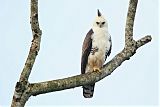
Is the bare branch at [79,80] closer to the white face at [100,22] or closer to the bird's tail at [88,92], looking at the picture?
the bird's tail at [88,92]

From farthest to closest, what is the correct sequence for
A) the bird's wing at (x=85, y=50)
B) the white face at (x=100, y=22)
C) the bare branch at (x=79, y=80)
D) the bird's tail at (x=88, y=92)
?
the white face at (x=100, y=22)
the bird's wing at (x=85, y=50)
the bird's tail at (x=88, y=92)
the bare branch at (x=79, y=80)

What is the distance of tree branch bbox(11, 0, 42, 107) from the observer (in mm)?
4098

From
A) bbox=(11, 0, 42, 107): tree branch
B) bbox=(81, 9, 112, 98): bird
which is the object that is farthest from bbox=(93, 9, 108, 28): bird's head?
bbox=(11, 0, 42, 107): tree branch

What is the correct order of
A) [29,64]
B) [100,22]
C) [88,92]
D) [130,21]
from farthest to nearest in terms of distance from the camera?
1. [100,22]
2. [88,92]
3. [130,21]
4. [29,64]

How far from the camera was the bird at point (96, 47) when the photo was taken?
7.75m

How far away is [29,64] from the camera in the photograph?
423cm

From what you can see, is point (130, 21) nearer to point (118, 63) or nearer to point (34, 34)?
point (118, 63)

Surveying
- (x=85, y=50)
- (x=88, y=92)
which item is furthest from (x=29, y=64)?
(x=85, y=50)

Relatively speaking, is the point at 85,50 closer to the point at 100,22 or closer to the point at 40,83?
Result: the point at 100,22

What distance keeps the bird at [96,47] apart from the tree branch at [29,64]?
334 centimetres

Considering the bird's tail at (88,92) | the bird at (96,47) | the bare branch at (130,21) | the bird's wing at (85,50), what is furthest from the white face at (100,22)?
the bare branch at (130,21)

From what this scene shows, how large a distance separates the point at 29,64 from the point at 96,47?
366 centimetres

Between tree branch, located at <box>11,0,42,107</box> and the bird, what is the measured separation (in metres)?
3.34

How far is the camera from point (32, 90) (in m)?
4.19
